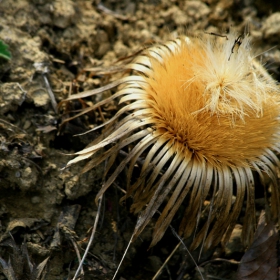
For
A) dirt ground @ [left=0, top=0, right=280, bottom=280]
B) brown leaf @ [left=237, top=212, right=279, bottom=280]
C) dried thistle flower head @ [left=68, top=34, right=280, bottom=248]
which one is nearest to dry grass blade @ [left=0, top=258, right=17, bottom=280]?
dirt ground @ [left=0, top=0, right=280, bottom=280]

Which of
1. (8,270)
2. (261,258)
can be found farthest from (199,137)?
(8,270)

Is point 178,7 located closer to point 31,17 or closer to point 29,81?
point 31,17

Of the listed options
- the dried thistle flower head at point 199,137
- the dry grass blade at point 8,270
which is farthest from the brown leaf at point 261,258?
the dry grass blade at point 8,270

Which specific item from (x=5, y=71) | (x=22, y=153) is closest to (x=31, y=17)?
(x=5, y=71)

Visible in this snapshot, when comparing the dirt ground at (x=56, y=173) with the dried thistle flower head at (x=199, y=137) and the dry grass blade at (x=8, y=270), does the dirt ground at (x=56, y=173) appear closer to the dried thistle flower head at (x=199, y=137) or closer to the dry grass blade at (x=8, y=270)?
the dry grass blade at (x=8, y=270)

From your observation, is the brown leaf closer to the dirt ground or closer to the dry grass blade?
the dirt ground

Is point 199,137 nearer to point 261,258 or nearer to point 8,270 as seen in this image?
point 261,258
